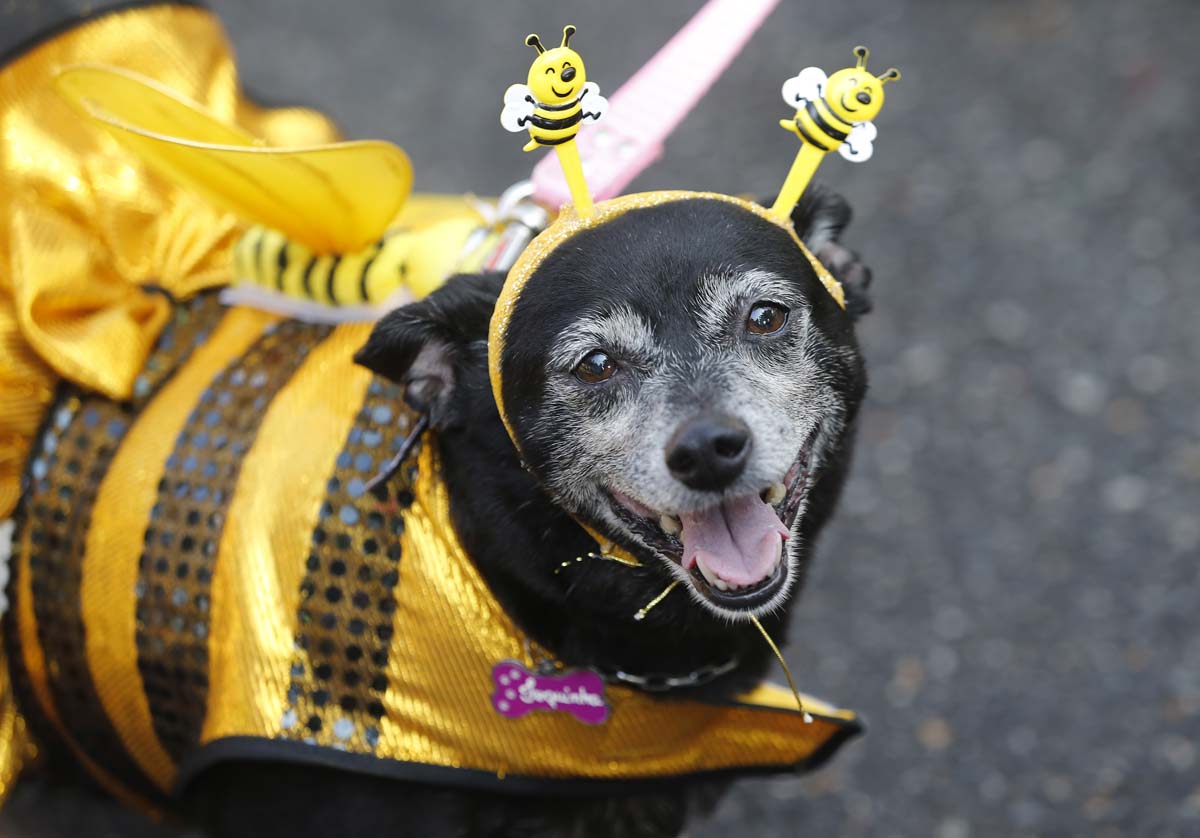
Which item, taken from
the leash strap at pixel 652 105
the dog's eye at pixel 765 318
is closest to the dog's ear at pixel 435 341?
the leash strap at pixel 652 105

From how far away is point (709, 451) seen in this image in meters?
1.62

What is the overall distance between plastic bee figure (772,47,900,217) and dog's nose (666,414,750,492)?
1.27 ft

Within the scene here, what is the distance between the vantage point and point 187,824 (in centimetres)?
234

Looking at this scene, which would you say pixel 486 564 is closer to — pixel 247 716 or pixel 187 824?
pixel 247 716

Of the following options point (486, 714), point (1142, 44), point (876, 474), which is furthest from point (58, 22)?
point (1142, 44)

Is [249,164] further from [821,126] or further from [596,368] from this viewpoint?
[821,126]

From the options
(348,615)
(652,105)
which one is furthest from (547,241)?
(348,615)

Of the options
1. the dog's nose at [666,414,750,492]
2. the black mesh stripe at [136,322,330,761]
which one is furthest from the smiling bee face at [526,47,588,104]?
the black mesh stripe at [136,322,330,761]

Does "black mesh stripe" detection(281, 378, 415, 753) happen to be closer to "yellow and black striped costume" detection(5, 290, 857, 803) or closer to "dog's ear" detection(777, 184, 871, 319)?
"yellow and black striped costume" detection(5, 290, 857, 803)

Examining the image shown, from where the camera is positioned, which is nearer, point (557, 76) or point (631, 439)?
point (557, 76)

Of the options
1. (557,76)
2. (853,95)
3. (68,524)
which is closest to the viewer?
(557,76)

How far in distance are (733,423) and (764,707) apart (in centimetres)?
59

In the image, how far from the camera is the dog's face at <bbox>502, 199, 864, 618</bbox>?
5.54 ft

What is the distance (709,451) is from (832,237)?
55cm
